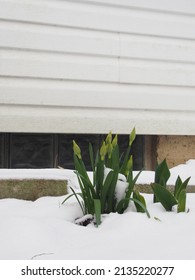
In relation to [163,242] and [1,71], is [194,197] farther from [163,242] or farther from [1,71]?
[1,71]

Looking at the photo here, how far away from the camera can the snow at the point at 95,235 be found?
1204 mm

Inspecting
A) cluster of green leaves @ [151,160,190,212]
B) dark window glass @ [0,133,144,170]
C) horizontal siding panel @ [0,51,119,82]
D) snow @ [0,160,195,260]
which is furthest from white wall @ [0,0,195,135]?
cluster of green leaves @ [151,160,190,212]

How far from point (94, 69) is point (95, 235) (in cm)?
235

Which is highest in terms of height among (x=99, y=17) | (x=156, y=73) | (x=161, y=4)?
(x=161, y=4)

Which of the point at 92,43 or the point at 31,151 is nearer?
the point at 92,43

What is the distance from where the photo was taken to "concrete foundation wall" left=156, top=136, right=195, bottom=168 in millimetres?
3828

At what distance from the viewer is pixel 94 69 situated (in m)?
3.54

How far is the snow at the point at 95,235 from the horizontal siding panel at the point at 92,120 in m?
1.68

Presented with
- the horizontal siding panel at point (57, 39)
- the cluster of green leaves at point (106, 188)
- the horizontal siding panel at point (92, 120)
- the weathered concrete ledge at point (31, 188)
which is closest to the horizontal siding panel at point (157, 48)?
the horizontal siding panel at point (57, 39)

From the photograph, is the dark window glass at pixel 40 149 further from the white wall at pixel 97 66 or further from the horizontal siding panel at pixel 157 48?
the horizontal siding panel at pixel 157 48

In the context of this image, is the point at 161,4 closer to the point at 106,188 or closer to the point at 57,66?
the point at 57,66

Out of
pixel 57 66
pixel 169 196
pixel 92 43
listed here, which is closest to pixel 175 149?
pixel 92 43
